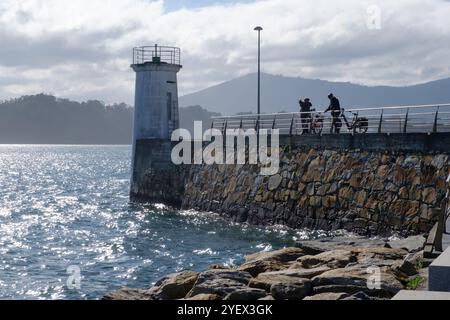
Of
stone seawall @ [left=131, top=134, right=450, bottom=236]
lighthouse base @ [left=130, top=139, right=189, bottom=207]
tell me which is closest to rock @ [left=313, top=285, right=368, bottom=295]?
stone seawall @ [left=131, top=134, right=450, bottom=236]

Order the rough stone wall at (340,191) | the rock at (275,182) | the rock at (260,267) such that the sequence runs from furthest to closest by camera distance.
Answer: the rock at (275,182) → the rough stone wall at (340,191) → the rock at (260,267)

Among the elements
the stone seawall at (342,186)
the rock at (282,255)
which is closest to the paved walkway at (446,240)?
the rock at (282,255)

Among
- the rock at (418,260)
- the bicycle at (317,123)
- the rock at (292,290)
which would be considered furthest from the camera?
the bicycle at (317,123)

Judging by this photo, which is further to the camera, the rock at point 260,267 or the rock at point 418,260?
the rock at point 260,267

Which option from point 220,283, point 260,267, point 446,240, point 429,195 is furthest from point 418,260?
point 429,195

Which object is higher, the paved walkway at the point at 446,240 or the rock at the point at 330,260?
the paved walkway at the point at 446,240

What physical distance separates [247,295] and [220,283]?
0.92 meters

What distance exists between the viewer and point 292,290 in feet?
33.1

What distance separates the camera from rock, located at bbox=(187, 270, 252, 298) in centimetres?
1076

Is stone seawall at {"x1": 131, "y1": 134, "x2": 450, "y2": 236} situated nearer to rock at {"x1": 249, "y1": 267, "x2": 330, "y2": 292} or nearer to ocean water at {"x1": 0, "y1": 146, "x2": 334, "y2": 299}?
ocean water at {"x1": 0, "y1": 146, "x2": 334, "y2": 299}

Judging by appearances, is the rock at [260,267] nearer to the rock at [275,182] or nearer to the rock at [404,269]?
the rock at [404,269]

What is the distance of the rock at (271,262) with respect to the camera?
12.9m

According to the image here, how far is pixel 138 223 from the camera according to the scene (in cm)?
2964

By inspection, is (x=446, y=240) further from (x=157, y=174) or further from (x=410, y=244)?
(x=157, y=174)
